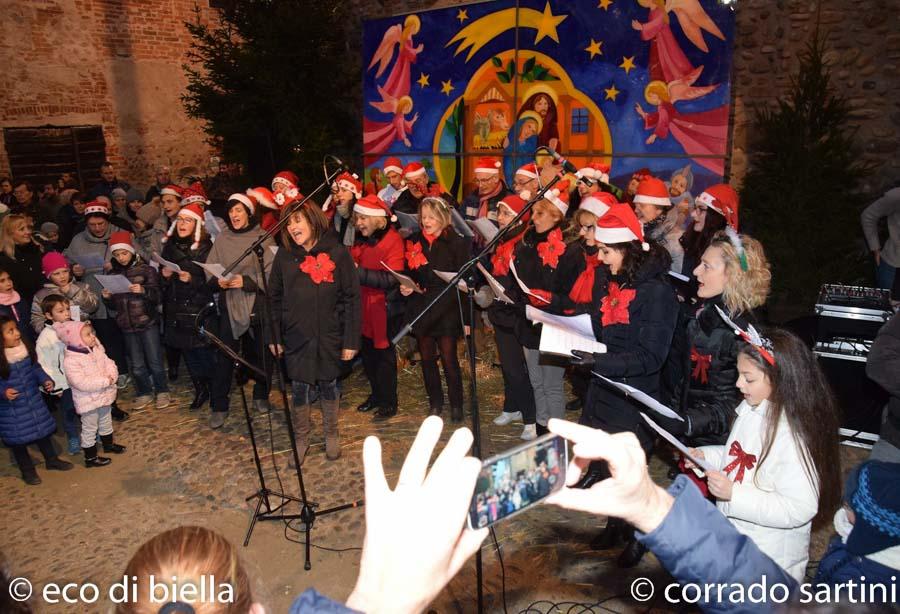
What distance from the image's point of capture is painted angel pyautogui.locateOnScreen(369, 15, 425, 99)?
10.1 metres

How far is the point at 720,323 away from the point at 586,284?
107 cm

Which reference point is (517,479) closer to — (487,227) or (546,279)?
(546,279)

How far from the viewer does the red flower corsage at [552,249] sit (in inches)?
173

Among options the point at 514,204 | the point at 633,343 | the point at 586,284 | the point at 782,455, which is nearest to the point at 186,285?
the point at 514,204

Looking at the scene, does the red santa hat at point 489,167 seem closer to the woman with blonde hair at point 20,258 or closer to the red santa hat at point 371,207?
the red santa hat at point 371,207

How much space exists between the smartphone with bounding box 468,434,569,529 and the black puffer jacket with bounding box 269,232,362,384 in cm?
332

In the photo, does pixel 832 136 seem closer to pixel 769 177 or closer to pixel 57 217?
pixel 769 177

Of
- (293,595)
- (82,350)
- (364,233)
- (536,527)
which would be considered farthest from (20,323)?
(536,527)

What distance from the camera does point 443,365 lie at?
5250mm

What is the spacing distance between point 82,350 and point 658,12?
7.22 metres

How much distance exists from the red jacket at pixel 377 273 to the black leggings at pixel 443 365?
0.35 m

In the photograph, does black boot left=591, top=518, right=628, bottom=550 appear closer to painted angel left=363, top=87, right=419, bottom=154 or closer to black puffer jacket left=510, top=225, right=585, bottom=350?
black puffer jacket left=510, top=225, right=585, bottom=350

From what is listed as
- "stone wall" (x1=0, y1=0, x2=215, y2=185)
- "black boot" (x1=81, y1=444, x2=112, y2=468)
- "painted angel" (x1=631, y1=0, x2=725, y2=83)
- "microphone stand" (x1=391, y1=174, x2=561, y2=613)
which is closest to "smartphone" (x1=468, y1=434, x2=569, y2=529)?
"microphone stand" (x1=391, y1=174, x2=561, y2=613)

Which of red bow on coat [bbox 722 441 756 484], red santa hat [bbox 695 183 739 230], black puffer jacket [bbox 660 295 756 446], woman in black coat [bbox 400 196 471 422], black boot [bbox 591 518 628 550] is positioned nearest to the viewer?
red bow on coat [bbox 722 441 756 484]
